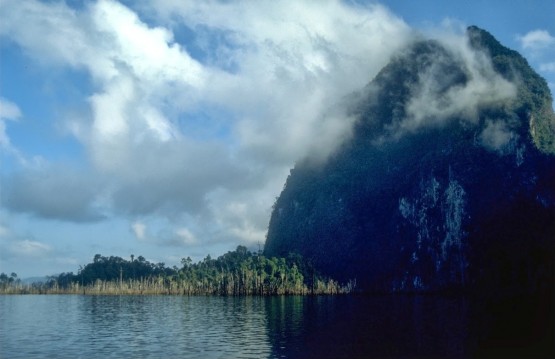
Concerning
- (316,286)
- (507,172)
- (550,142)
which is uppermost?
(550,142)

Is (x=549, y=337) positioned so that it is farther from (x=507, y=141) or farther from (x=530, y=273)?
(x=507, y=141)

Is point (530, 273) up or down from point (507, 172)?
down

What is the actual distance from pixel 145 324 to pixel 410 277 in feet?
472

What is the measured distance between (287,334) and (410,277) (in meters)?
150

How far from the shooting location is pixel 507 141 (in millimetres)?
187125

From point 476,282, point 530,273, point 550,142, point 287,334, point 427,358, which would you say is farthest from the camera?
point 550,142

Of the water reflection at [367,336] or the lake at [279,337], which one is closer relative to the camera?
the water reflection at [367,336]

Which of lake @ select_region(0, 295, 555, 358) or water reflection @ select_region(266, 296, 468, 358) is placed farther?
lake @ select_region(0, 295, 555, 358)

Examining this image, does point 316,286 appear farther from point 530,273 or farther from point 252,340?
point 252,340

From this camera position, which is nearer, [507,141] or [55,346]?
[55,346]

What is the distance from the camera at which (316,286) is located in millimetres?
185250

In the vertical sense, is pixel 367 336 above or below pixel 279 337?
below

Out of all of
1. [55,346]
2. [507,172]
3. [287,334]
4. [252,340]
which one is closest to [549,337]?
[287,334]

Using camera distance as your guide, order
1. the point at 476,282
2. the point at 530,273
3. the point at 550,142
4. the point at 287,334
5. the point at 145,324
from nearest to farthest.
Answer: the point at 287,334 → the point at 145,324 → the point at 530,273 → the point at 476,282 → the point at 550,142
